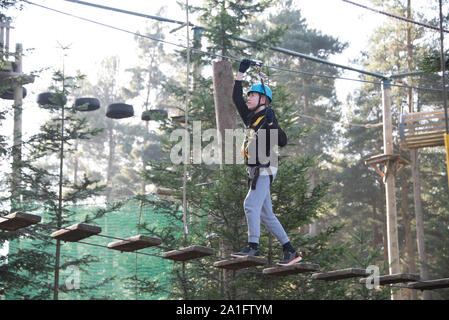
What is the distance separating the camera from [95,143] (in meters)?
43.4

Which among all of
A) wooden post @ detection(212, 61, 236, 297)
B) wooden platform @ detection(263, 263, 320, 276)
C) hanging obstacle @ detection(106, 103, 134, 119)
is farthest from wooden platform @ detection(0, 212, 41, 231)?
hanging obstacle @ detection(106, 103, 134, 119)

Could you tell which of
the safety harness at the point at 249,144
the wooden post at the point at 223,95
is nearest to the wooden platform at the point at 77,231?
the safety harness at the point at 249,144

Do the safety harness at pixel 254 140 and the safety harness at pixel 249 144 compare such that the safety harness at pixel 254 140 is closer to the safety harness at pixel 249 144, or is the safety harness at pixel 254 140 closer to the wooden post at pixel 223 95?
the safety harness at pixel 249 144

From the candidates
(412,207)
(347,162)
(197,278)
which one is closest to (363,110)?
(347,162)

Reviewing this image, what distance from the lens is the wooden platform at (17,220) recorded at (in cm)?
612

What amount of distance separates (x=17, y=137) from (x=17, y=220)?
619cm

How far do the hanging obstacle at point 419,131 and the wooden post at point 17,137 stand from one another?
10557mm

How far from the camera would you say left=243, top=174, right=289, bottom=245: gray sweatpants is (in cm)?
652

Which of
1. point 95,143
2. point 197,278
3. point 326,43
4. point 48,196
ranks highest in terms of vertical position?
point 326,43

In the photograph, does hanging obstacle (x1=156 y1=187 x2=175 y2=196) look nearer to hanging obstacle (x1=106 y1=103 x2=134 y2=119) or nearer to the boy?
the boy
